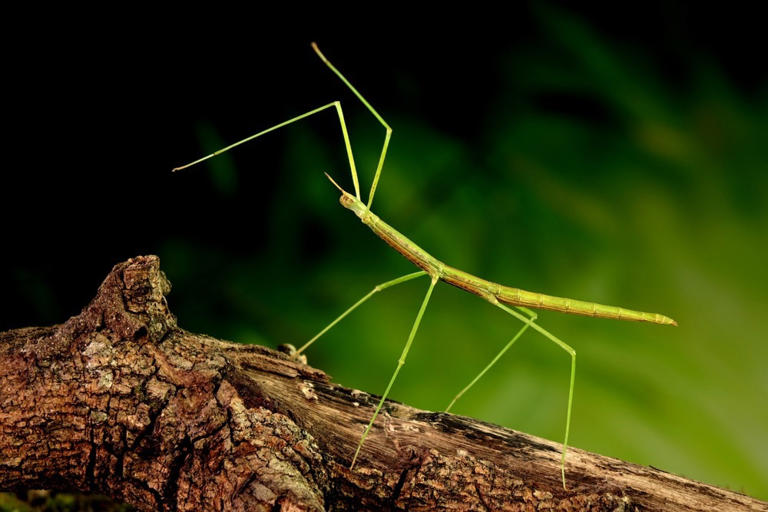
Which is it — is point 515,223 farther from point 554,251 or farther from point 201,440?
point 201,440

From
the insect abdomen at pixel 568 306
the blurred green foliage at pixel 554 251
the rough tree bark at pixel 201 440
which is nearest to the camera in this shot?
the rough tree bark at pixel 201 440

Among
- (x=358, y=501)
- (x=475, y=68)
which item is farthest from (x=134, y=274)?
(x=475, y=68)

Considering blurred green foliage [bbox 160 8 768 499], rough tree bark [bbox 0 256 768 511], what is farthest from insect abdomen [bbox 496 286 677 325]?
blurred green foliage [bbox 160 8 768 499]

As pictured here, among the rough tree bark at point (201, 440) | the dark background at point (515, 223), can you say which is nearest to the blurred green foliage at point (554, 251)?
the dark background at point (515, 223)

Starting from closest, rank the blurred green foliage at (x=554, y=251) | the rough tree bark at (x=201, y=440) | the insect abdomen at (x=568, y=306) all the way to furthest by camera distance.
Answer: the rough tree bark at (x=201, y=440), the insect abdomen at (x=568, y=306), the blurred green foliage at (x=554, y=251)

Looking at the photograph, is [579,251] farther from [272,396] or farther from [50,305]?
[50,305]

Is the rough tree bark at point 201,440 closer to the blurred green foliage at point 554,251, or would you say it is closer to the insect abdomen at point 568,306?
the insect abdomen at point 568,306

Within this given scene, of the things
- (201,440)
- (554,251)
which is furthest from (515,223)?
(201,440)
